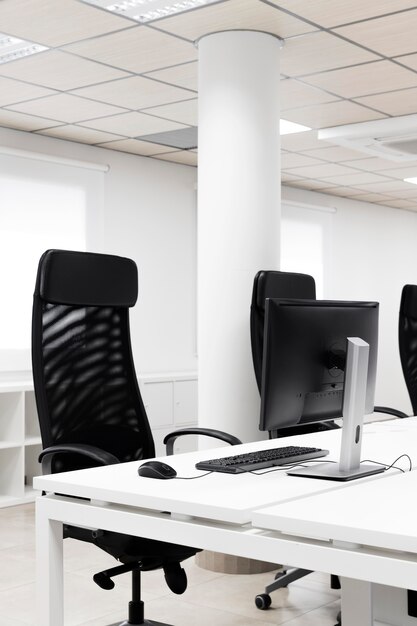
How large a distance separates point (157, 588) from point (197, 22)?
8.95 feet

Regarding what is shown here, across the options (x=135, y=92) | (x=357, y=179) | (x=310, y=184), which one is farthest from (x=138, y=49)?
(x=310, y=184)

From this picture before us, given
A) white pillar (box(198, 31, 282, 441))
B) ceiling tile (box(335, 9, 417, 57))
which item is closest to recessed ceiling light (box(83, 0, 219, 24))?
white pillar (box(198, 31, 282, 441))

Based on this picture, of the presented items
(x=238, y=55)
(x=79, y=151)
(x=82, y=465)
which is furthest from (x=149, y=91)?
(x=82, y=465)

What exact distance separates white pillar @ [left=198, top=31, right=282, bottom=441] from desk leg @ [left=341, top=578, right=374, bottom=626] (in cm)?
180

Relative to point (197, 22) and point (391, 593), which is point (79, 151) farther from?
point (391, 593)

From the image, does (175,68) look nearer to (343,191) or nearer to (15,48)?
(15,48)

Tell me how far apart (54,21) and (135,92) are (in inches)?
48.1

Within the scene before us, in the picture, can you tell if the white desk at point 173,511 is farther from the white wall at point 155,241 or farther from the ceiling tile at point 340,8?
the white wall at point 155,241

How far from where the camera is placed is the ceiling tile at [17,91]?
5168 millimetres

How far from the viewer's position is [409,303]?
4766mm

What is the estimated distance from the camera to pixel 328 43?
14.7ft

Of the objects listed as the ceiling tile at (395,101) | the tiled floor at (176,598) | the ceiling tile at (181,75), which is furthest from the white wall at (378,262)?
the tiled floor at (176,598)

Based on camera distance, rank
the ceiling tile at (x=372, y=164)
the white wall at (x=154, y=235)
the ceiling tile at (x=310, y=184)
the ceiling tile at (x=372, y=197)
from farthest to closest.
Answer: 1. the ceiling tile at (x=372, y=197)
2. the ceiling tile at (x=310, y=184)
3. the ceiling tile at (x=372, y=164)
4. the white wall at (x=154, y=235)

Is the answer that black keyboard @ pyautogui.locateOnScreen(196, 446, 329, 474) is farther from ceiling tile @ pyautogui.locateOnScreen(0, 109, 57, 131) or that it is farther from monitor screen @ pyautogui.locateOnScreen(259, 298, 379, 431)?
ceiling tile @ pyautogui.locateOnScreen(0, 109, 57, 131)
